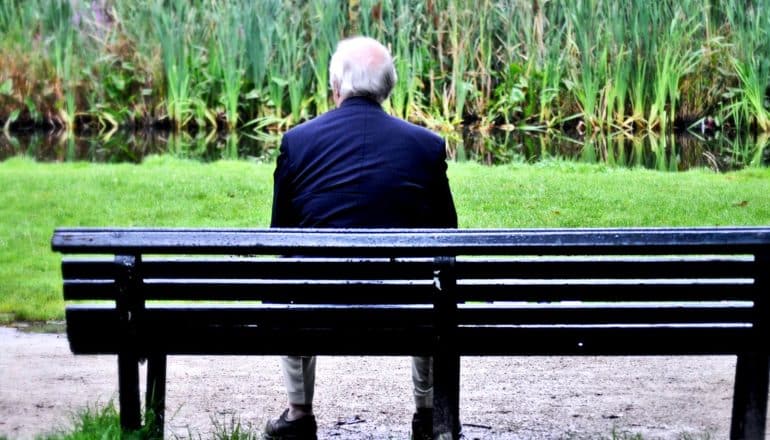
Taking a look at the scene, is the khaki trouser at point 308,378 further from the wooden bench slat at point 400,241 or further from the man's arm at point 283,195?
the wooden bench slat at point 400,241

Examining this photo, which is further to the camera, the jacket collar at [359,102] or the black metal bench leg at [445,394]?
the jacket collar at [359,102]

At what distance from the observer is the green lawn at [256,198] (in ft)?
23.2

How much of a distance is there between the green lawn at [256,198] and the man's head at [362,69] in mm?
3030

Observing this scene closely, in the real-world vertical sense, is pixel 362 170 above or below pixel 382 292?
above

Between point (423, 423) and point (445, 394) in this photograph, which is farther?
point (423, 423)

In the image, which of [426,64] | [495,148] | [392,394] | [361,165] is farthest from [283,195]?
[426,64]

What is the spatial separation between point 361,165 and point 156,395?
0.79m

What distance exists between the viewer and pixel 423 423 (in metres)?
3.51

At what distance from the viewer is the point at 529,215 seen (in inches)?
282

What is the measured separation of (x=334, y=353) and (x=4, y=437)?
0.94 m

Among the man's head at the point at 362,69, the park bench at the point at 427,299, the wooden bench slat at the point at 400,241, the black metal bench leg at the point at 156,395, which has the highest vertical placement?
the man's head at the point at 362,69

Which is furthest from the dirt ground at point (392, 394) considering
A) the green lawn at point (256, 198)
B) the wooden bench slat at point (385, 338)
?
the green lawn at point (256, 198)

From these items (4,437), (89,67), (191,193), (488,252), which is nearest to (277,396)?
(4,437)

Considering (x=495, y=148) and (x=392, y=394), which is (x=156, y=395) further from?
(x=495, y=148)
